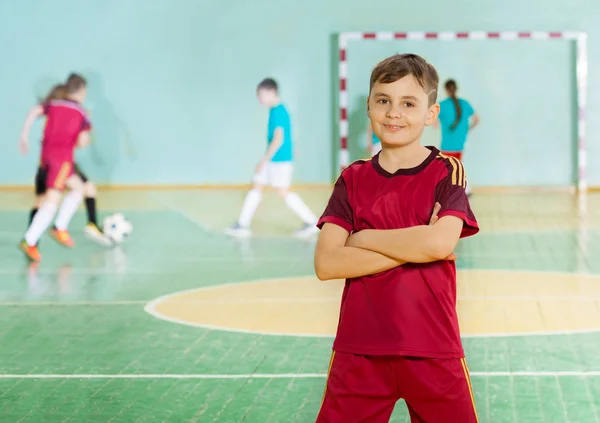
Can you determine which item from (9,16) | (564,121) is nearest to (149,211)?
(9,16)

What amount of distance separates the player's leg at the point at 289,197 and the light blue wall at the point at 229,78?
555cm

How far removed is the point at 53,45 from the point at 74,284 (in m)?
9.90

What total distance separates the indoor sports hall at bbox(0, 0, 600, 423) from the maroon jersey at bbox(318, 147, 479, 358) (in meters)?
1.62

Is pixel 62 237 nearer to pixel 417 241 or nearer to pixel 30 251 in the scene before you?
pixel 30 251

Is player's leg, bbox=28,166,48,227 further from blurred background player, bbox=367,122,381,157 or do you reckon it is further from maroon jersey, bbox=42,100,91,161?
blurred background player, bbox=367,122,381,157

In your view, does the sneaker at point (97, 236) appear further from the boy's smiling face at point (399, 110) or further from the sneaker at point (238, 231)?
the boy's smiling face at point (399, 110)

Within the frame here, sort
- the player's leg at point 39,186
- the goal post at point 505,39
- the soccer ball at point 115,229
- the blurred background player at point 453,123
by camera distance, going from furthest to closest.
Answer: the goal post at point 505,39 → the blurred background player at point 453,123 → the soccer ball at point 115,229 → the player's leg at point 39,186

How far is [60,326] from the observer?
6.65 m

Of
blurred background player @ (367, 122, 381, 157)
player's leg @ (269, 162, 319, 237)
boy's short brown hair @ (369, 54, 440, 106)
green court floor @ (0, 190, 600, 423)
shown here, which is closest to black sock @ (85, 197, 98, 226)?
green court floor @ (0, 190, 600, 423)

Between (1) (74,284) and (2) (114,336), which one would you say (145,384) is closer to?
(2) (114,336)

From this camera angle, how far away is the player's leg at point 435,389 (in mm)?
2938

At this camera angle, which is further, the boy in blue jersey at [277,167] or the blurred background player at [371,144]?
the blurred background player at [371,144]

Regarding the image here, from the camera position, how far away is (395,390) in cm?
299

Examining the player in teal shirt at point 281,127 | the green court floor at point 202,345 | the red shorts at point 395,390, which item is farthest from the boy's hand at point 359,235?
the player in teal shirt at point 281,127
